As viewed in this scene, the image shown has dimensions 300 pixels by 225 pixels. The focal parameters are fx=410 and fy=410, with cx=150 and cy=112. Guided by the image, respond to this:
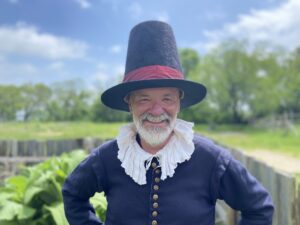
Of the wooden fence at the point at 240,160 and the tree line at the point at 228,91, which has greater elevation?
the tree line at the point at 228,91

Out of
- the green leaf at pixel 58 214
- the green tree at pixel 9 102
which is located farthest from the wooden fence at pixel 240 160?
the green tree at pixel 9 102

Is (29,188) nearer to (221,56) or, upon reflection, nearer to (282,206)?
(282,206)

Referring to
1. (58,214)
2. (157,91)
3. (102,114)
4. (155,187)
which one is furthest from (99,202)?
(102,114)

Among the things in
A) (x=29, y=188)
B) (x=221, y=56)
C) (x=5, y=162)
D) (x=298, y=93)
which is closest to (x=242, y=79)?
(x=221, y=56)

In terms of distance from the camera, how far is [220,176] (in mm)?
1975

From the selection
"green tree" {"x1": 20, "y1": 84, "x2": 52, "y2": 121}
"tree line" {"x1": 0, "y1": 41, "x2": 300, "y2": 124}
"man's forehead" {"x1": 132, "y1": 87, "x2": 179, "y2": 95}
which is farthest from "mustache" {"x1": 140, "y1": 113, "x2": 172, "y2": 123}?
"tree line" {"x1": 0, "y1": 41, "x2": 300, "y2": 124}

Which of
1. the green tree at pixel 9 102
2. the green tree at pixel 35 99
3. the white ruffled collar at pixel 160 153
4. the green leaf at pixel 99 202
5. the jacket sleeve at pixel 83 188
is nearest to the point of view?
the white ruffled collar at pixel 160 153

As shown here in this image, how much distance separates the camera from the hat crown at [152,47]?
2066mm

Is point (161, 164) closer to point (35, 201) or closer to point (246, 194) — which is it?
point (246, 194)

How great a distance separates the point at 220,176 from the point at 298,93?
168ft

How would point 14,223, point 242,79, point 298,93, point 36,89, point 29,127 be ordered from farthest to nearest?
point 298,93, point 242,79, point 36,89, point 29,127, point 14,223

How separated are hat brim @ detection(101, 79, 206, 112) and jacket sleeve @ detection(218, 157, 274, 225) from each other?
0.44 metres

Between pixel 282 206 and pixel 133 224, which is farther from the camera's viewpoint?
pixel 282 206

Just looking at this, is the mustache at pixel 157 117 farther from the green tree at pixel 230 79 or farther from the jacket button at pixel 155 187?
the green tree at pixel 230 79
